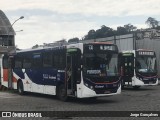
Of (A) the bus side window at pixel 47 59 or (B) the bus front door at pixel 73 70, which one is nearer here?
(B) the bus front door at pixel 73 70

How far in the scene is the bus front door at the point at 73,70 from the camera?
60.8ft

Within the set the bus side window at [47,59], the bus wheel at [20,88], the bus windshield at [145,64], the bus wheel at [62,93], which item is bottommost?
the bus wheel at [20,88]

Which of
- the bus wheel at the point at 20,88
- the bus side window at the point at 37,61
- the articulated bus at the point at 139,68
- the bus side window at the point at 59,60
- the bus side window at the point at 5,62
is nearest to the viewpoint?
the bus side window at the point at 59,60

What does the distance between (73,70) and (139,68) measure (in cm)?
997

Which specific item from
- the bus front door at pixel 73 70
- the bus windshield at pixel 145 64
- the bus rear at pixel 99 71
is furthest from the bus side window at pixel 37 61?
the bus windshield at pixel 145 64

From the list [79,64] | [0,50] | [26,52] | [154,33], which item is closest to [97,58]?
[79,64]

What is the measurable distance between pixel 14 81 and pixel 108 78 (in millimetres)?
9593

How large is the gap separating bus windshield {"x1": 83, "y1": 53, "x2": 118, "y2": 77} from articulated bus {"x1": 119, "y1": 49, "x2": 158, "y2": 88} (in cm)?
833

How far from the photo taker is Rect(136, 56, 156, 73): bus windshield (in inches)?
1092

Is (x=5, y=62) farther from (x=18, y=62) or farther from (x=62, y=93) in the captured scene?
(x=62, y=93)

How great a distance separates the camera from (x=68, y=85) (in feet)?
63.5

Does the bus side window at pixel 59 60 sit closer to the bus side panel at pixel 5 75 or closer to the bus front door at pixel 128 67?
the bus side panel at pixel 5 75

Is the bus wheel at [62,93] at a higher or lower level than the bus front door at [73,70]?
lower

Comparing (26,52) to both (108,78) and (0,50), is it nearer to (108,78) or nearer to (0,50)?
(108,78)
